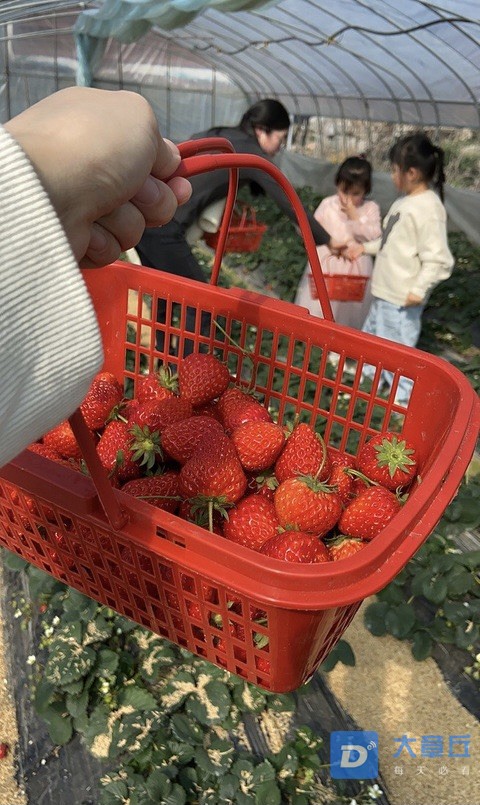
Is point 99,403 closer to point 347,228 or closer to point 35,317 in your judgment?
point 35,317

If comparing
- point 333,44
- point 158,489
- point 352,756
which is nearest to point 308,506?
point 158,489

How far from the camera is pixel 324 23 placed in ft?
20.9

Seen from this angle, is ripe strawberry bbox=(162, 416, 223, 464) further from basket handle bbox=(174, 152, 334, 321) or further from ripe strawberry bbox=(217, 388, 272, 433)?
basket handle bbox=(174, 152, 334, 321)

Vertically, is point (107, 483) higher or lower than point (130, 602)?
higher

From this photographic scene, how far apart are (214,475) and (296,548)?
0.86 ft

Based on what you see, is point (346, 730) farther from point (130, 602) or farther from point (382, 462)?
point (130, 602)

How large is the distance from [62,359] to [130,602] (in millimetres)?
589

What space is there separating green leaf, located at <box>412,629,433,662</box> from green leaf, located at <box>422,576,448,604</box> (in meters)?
0.11

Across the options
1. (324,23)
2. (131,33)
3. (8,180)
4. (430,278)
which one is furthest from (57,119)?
(324,23)

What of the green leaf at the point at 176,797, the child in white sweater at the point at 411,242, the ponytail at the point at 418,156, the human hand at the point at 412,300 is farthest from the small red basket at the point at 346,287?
the green leaf at the point at 176,797

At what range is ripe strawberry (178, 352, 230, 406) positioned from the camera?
153 centimetres
